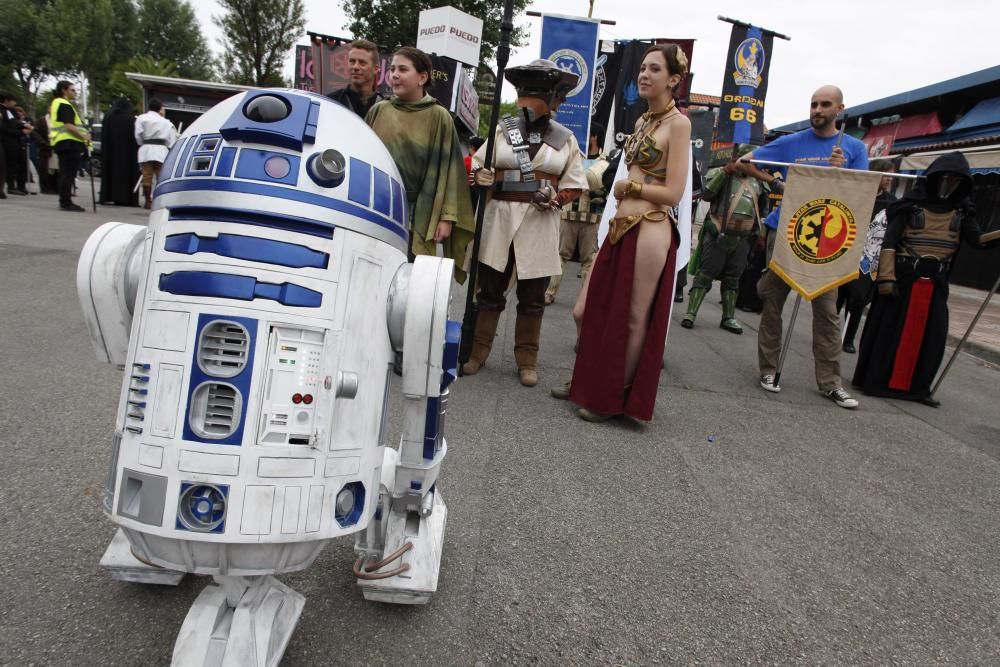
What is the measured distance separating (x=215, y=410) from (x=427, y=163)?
2150 mm

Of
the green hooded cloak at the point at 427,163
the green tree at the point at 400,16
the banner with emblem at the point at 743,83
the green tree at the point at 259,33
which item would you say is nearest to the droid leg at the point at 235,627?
the green hooded cloak at the point at 427,163

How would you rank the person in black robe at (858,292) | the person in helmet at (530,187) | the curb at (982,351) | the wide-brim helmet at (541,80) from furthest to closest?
the curb at (982,351) → the person in black robe at (858,292) → the person in helmet at (530,187) → the wide-brim helmet at (541,80)

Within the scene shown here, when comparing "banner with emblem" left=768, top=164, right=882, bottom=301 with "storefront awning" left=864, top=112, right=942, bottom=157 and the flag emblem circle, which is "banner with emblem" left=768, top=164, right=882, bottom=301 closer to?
the flag emblem circle

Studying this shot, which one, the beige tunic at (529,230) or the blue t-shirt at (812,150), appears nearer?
the beige tunic at (529,230)

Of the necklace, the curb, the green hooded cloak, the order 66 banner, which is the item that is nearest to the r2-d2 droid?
the green hooded cloak

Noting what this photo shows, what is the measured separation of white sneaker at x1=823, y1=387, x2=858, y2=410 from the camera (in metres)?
4.50

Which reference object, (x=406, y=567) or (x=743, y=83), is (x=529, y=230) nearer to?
(x=406, y=567)

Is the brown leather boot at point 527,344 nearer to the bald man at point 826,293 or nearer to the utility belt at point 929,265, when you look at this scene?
the bald man at point 826,293

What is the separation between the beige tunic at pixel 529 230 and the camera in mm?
3908

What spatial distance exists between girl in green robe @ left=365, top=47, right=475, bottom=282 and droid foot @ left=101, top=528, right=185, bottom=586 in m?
1.78

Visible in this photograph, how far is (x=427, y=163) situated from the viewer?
3.04 meters

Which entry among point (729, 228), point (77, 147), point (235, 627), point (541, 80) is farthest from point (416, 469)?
point (77, 147)

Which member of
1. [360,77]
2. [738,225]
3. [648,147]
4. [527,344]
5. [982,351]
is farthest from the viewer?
A: [982,351]

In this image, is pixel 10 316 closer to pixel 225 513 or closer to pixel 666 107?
pixel 225 513
